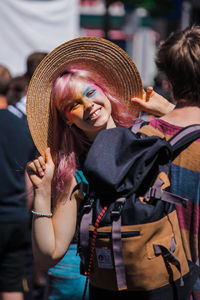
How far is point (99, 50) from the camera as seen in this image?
2.35 metres

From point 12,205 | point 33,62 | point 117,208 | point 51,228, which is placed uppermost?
point 33,62

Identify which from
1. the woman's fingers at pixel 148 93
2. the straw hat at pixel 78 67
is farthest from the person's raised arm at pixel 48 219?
the woman's fingers at pixel 148 93

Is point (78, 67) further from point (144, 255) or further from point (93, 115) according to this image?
point (144, 255)

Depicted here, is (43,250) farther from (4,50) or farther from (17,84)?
(4,50)

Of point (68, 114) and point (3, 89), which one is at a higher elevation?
point (68, 114)

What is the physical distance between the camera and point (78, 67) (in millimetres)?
2344

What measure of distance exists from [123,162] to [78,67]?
0.64 m

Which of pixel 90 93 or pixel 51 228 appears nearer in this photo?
pixel 51 228

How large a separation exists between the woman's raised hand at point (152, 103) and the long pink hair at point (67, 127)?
0.08m

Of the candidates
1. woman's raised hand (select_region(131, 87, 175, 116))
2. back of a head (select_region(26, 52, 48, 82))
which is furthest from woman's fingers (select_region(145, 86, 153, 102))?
back of a head (select_region(26, 52, 48, 82))

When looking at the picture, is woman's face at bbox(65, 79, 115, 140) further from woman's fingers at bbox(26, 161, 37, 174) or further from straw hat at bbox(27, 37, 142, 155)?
woman's fingers at bbox(26, 161, 37, 174)

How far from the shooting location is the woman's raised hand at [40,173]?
2133mm

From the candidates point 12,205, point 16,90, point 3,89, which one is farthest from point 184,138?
point 16,90

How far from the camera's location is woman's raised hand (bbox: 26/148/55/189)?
213 centimetres
